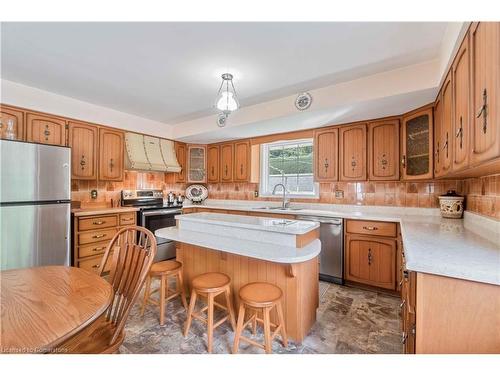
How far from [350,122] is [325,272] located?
207cm

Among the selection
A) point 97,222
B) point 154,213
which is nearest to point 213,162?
point 154,213

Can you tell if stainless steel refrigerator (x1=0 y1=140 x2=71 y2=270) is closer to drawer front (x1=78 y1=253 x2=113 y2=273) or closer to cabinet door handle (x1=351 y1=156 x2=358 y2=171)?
drawer front (x1=78 y1=253 x2=113 y2=273)

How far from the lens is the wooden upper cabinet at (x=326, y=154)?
3.30 metres

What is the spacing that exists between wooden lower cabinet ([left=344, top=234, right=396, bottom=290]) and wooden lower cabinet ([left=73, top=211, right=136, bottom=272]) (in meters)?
3.17

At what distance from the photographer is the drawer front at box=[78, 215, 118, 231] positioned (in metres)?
2.97

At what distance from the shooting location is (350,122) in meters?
3.15

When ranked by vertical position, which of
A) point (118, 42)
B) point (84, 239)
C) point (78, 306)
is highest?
point (118, 42)

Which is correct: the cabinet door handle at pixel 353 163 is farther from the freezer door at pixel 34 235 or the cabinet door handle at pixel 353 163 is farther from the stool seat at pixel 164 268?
the freezer door at pixel 34 235

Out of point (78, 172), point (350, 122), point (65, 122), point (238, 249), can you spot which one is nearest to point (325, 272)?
point (238, 249)

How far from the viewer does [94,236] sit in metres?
3.07

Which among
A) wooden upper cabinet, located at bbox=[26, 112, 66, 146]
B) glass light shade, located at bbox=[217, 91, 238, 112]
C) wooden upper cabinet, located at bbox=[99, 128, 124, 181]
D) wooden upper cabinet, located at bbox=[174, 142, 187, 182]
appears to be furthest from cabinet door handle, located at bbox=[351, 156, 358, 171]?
wooden upper cabinet, located at bbox=[26, 112, 66, 146]

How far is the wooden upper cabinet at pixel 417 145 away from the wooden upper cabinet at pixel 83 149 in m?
4.22
